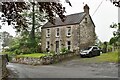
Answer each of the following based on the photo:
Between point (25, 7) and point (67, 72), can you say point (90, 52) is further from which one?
point (25, 7)

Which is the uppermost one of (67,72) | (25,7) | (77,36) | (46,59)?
(25,7)

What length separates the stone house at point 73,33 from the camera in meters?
40.8

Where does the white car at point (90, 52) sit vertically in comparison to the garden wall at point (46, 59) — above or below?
above

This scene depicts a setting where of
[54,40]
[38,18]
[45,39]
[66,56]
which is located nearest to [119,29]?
[66,56]

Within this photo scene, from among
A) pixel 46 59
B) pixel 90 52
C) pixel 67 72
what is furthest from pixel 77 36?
pixel 67 72

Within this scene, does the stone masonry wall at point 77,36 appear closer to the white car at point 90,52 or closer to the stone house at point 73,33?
the stone house at point 73,33

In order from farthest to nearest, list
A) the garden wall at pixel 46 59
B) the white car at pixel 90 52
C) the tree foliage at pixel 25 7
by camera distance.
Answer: the white car at pixel 90 52 < the garden wall at pixel 46 59 < the tree foliage at pixel 25 7

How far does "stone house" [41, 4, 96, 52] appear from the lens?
40781 millimetres

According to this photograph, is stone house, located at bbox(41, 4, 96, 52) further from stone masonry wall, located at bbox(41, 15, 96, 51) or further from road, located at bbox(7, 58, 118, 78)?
road, located at bbox(7, 58, 118, 78)

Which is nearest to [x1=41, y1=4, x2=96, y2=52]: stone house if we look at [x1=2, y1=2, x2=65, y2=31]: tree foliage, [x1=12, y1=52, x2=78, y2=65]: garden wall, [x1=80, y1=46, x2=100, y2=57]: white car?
[x1=80, y1=46, x2=100, y2=57]: white car

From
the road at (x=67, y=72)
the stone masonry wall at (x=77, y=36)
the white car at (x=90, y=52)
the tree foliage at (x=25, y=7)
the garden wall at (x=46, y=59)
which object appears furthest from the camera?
the stone masonry wall at (x=77, y=36)

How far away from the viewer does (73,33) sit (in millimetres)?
41188

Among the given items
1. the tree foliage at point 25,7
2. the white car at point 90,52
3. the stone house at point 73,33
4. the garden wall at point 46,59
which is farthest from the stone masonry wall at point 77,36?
the tree foliage at point 25,7

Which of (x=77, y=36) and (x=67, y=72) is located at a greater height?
(x=77, y=36)
